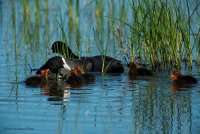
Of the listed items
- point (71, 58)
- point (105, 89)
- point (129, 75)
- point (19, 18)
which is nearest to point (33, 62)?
point (71, 58)

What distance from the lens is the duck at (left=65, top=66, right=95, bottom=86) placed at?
1083 cm

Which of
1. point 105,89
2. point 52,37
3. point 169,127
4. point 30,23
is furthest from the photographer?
point 30,23

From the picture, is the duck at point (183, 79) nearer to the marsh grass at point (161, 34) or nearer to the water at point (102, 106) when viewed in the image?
the water at point (102, 106)

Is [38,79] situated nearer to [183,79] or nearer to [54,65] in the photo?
[54,65]

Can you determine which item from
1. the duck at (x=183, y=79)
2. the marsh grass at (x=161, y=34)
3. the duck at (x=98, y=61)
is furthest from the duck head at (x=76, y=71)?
the duck at (x=183, y=79)

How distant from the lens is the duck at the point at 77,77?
1083 cm

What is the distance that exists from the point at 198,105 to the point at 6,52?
215 inches

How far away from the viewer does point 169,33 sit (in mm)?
11453

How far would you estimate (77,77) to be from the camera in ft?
35.8

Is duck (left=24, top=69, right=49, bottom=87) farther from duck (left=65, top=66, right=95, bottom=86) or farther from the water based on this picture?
duck (left=65, top=66, right=95, bottom=86)

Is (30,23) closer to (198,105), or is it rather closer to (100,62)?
(100,62)

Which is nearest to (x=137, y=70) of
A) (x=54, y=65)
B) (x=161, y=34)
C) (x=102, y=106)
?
(x=161, y=34)

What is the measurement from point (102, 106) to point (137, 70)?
96.0 inches

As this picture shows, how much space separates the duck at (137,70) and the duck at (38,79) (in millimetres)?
1283
